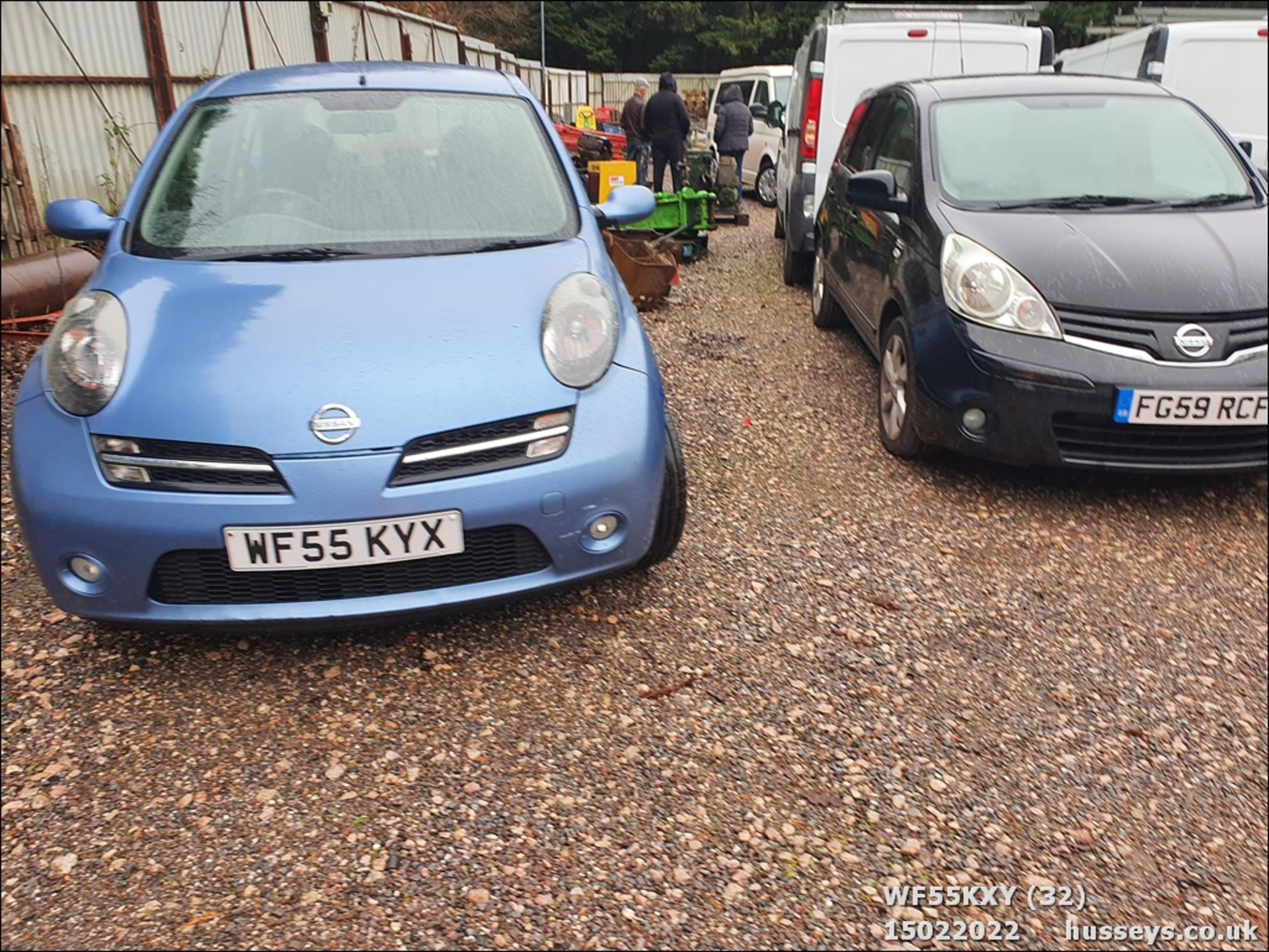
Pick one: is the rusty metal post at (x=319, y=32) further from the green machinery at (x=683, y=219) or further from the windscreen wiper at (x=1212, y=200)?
the windscreen wiper at (x=1212, y=200)

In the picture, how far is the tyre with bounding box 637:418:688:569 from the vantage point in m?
2.77

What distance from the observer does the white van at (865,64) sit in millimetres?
7379

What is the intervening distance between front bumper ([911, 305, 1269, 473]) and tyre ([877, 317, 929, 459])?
0.99 feet

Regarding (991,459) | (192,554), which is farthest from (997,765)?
(192,554)

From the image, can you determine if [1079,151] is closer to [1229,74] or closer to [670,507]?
[670,507]

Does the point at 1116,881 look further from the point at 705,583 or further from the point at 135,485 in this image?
the point at 135,485

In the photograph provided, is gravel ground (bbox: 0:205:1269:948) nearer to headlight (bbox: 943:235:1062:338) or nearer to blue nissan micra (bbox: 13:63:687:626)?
blue nissan micra (bbox: 13:63:687:626)

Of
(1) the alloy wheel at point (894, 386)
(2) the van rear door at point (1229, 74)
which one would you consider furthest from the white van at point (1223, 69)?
(1) the alloy wheel at point (894, 386)

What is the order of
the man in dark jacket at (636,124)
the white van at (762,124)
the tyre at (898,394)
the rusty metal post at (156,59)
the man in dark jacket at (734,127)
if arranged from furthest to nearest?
the white van at (762,124) < the man in dark jacket at (636,124) < the man in dark jacket at (734,127) < the rusty metal post at (156,59) < the tyre at (898,394)

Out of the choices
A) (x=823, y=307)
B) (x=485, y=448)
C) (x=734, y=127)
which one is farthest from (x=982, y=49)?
(x=485, y=448)

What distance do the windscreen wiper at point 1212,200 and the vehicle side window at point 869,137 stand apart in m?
1.70

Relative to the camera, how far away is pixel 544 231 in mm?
3068

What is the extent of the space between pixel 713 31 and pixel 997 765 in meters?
47.1

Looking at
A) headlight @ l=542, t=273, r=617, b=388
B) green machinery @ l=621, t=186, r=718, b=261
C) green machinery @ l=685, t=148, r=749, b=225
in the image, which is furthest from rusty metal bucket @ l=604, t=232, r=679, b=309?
green machinery @ l=685, t=148, r=749, b=225
